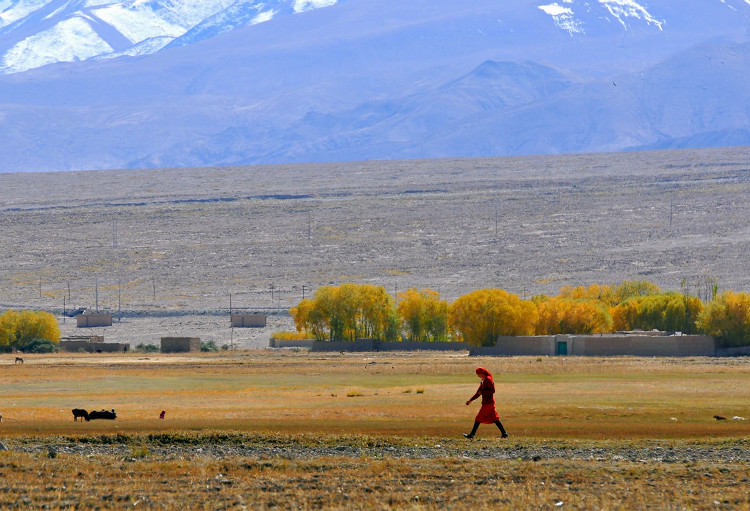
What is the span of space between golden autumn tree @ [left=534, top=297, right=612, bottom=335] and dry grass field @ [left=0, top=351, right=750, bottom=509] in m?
47.7

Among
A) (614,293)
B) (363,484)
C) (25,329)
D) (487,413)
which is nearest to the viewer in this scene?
(363,484)

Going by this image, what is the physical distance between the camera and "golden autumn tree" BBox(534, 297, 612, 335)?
9044 centimetres

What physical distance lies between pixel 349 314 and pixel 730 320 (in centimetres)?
3257

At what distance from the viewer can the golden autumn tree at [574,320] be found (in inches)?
3561

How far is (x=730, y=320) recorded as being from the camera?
8025 centimetres

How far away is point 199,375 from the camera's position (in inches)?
2298

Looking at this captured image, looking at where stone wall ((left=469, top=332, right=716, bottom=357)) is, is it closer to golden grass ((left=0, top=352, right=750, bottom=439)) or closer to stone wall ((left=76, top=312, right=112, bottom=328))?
golden grass ((left=0, top=352, right=750, bottom=439))

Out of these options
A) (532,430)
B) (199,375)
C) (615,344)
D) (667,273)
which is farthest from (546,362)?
(667,273)

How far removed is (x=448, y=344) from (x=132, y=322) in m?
52.9

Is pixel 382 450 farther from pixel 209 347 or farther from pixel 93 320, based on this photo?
pixel 93 320

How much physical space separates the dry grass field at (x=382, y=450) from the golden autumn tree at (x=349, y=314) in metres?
58.1

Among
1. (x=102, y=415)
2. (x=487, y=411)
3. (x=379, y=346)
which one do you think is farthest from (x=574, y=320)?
(x=487, y=411)

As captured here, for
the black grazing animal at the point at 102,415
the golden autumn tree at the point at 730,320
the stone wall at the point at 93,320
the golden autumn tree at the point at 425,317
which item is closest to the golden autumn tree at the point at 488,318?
the golden autumn tree at the point at 730,320

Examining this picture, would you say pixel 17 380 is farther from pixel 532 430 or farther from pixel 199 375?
pixel 532 430
